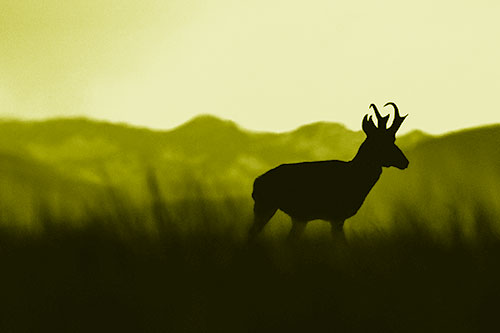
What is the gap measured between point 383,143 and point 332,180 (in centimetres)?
39

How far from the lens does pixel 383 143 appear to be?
390cm

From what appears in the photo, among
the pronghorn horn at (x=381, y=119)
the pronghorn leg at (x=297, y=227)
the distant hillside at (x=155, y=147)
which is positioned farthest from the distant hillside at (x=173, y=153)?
the pronghorn leg at (x=297, y=227)

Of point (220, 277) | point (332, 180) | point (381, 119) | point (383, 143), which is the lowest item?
point (220, 277)

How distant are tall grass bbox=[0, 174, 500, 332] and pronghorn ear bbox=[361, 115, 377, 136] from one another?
5.42ft

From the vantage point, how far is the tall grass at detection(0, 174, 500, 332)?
64.7 inches

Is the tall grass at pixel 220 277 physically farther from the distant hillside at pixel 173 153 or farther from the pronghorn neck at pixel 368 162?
the pronghorn neck at pixel 368 162

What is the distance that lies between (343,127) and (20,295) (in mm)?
2442

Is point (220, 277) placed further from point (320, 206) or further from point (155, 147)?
point (320, 206)

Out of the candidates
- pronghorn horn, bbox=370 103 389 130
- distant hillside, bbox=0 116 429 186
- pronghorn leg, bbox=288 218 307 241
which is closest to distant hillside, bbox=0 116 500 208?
distant hillside, bbox=0 116 429 186

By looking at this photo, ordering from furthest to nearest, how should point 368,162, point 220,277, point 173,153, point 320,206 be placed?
point 368,162
point 320,206
point 173,153
point 220,277

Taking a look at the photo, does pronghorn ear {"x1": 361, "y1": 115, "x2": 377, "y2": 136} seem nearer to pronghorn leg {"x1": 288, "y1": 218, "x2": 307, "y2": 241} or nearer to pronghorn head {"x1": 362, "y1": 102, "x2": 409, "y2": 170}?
pronghorn head {"x1": 362, "y1": 102, "x2": 409, "y2": 170}

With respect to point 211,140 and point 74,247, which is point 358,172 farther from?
point 74,247

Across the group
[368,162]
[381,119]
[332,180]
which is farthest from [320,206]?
[381,119]

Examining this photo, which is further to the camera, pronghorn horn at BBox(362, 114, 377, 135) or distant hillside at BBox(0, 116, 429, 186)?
pronghorn horn at BBox(362, 114, 377, 135)
